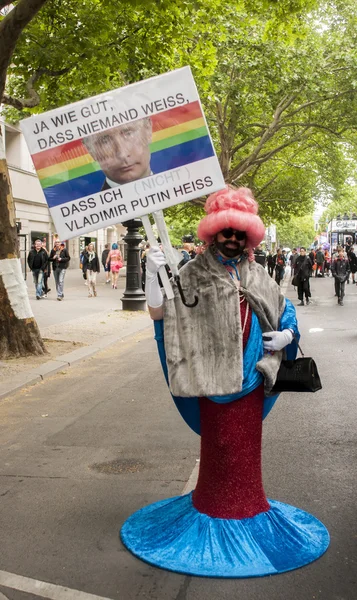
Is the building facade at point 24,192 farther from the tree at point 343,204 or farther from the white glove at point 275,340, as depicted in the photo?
the white glove at point 275,340

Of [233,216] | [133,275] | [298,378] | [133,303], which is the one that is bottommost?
[133,303]

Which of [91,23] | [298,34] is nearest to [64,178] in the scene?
[91,23]

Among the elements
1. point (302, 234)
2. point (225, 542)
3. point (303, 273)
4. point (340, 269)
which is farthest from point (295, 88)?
point (302, 234)

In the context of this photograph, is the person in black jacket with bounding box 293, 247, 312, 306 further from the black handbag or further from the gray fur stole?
the gray fur stole

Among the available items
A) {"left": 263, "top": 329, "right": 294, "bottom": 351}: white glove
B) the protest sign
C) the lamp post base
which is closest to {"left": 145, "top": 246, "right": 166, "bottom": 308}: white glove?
the protest sign

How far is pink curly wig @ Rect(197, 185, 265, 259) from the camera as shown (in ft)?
11.3

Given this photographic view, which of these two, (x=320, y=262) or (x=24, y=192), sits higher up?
(x=24, y=192)

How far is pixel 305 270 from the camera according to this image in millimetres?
19797

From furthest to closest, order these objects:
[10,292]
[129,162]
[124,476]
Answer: [10,292]
[124,476]
[129,162]

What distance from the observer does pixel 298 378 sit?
11.7 ft

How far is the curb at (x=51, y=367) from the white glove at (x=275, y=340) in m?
4.78

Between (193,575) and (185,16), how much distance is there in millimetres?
11382

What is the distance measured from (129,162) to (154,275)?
Answer: 643 millimetres

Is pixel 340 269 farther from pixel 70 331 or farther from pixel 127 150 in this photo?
pixel 127 150
